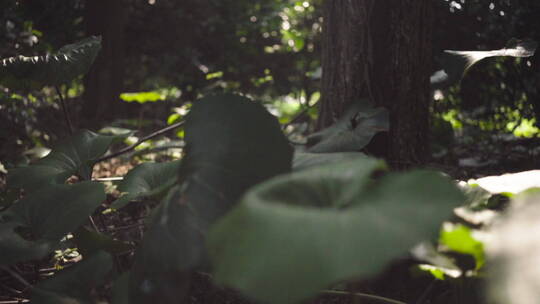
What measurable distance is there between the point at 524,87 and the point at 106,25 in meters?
3.52

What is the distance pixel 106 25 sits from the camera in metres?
4.00

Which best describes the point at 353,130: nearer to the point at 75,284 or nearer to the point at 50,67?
the point at 75,284

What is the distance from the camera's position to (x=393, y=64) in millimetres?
1421

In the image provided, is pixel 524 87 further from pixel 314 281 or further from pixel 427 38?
pixel 314 281

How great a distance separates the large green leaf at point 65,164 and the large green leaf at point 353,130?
0.74m

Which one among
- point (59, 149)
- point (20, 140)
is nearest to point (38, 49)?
point (20, 140)

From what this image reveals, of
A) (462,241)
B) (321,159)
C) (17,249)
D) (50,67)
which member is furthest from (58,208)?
(462,241)

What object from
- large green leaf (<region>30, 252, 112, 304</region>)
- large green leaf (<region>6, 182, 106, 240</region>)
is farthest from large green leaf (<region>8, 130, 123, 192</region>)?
large green leaf (<region>30, 252, 112, 304</region>)

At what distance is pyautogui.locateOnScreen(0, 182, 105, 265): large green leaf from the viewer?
3.08 ft

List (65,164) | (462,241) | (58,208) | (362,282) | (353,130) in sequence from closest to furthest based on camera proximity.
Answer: (462,241), (58,208), (362,282), (353,130), (65,164)

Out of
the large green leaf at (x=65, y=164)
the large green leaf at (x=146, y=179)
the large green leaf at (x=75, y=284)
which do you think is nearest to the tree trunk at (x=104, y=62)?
the large green leaf at (x=65, y=164)

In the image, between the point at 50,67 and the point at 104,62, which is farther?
the point at 104,62

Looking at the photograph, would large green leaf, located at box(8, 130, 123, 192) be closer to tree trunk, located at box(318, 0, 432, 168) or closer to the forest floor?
the forest floor

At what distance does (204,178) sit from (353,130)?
2.20ft
